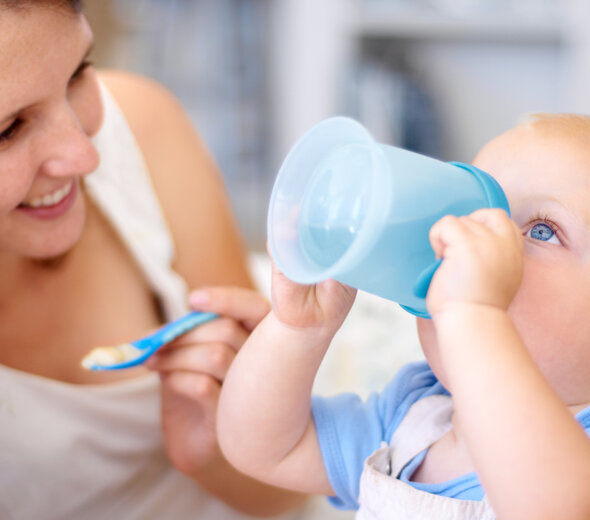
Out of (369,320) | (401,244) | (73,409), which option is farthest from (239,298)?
(369,320)

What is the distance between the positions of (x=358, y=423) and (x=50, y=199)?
510mm

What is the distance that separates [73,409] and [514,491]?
716 mm

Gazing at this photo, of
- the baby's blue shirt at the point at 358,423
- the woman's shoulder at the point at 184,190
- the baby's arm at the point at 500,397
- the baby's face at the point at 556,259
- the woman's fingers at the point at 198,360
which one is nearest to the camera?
the baby's arm at the point at 500,397

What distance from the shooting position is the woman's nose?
965 millimetres

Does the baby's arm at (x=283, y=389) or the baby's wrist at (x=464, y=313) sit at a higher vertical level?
the baby's wrist at (x=464, y=313)

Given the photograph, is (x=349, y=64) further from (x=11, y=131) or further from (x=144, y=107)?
(x=11, y=131)

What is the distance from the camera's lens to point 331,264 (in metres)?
0.69

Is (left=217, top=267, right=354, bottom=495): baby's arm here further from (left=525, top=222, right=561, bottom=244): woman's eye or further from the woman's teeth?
the woman's teeth

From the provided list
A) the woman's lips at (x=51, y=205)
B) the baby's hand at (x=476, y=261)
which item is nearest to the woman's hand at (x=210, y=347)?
the woman's lips at (x=51, y=205)

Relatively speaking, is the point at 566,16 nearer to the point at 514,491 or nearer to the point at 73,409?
the point at 73,409

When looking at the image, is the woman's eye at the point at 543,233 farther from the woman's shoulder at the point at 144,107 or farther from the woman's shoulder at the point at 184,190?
the woman's shoulder at the point at 144,107

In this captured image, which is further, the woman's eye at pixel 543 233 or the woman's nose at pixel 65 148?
the woman's nose at pixel 65 148

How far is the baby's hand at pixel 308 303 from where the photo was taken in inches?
31.7

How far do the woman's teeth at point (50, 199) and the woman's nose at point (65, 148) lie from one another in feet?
0.17
